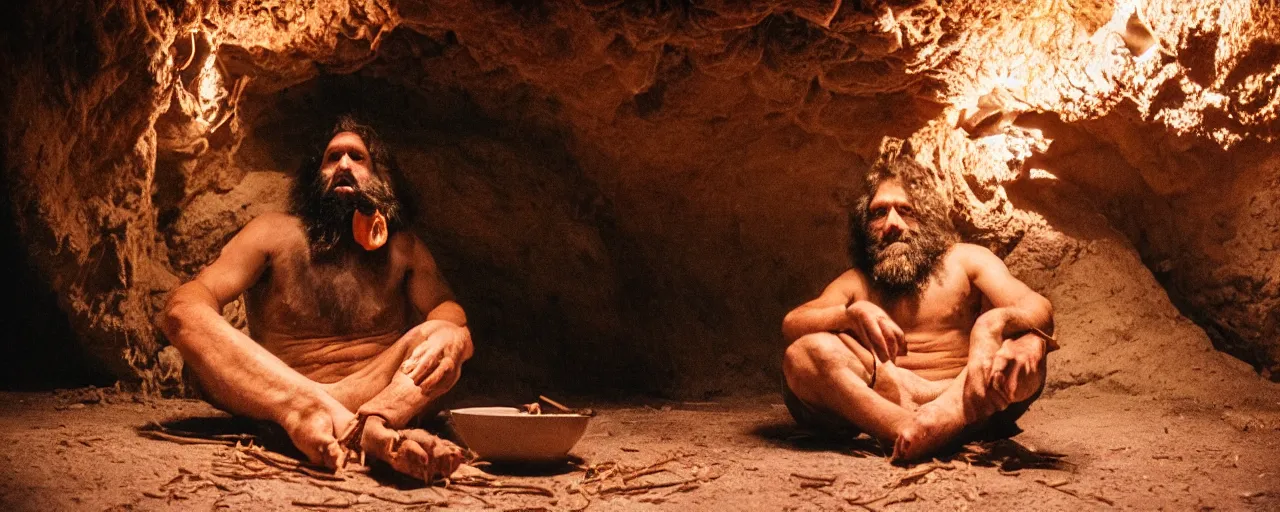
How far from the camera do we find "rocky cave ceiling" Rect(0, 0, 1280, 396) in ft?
15.1

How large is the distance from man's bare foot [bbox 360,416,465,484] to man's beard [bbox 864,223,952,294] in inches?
81.1

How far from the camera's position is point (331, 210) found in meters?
4.57

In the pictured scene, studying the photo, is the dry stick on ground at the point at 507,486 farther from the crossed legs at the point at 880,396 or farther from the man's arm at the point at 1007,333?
the man's arm at the point at 1007,333

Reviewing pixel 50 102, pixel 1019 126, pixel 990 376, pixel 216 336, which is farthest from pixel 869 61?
pixel 50 102

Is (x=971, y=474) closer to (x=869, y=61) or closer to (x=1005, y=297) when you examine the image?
(x=1005, y=297)

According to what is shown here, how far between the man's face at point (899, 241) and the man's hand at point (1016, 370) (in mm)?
622

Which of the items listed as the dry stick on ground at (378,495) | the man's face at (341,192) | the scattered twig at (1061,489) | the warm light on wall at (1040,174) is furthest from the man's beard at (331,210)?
the warm light on wall at (1040,174)

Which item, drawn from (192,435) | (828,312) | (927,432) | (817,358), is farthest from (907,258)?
(192,435)

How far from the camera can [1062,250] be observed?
5.50 meters

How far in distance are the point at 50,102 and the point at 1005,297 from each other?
152 inches

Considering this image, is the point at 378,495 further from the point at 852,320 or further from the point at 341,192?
the point at 852,320

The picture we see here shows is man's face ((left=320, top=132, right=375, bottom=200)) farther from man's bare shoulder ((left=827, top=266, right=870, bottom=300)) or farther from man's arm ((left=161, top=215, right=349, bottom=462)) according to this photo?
man's bare shoulder ((left=827, top=266, right=870, bottom=300))

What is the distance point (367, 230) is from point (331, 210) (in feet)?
0.56

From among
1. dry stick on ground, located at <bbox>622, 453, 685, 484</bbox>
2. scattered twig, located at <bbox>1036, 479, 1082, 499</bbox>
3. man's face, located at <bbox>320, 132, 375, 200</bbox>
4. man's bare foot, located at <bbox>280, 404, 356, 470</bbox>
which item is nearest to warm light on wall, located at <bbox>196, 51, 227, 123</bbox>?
man's face, located at <bbox>320, 132, 375, 200</bbox>
